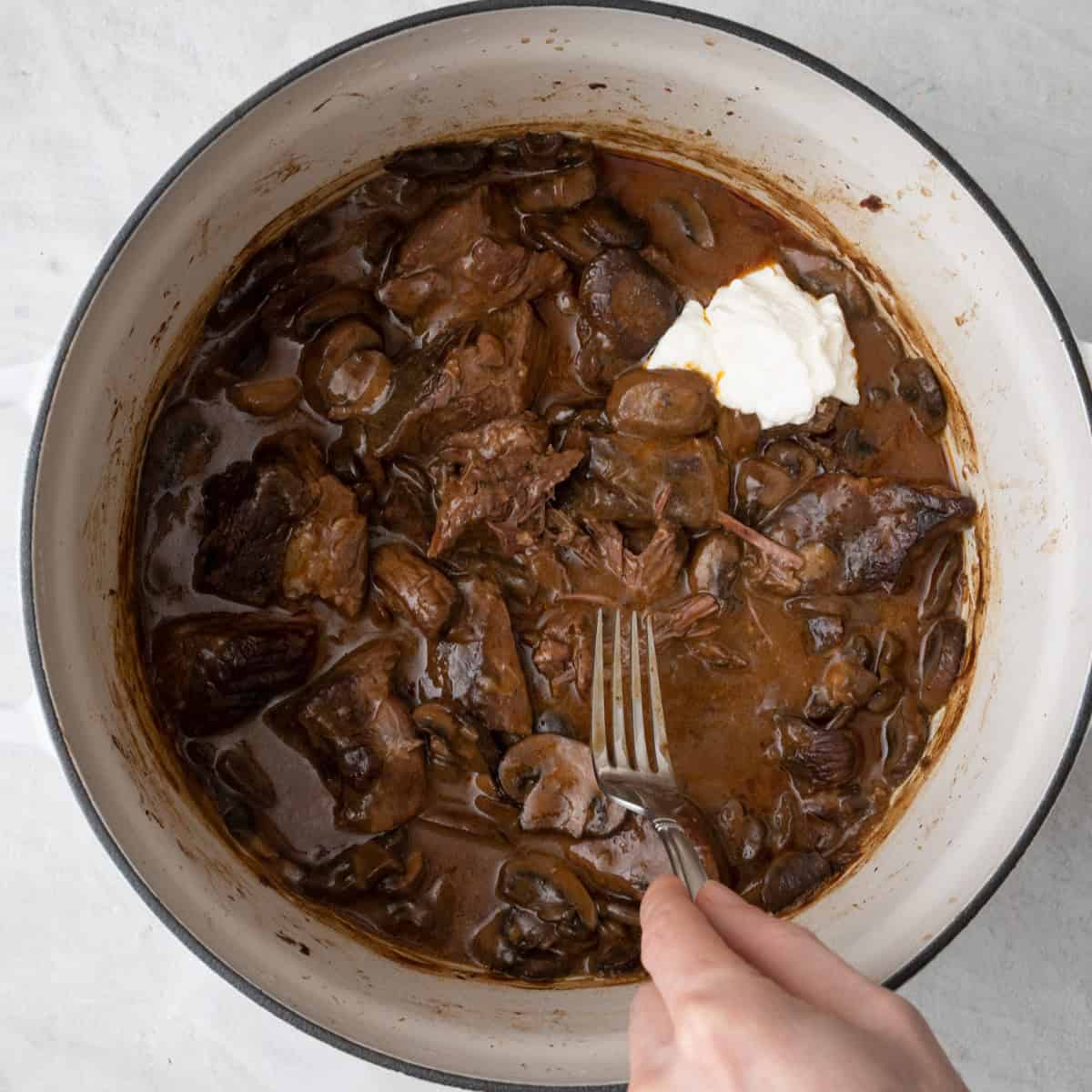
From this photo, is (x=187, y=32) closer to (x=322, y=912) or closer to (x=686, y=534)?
(x=686, y=534)

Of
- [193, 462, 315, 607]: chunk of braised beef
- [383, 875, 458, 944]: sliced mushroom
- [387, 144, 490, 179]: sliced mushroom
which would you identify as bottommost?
[383, 875, 458, 944]: sliced mushroom

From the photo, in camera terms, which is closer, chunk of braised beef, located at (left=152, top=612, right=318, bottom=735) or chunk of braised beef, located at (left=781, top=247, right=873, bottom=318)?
chunk of braised beef, located at (left=152, top=612, right=318, bottom=735)

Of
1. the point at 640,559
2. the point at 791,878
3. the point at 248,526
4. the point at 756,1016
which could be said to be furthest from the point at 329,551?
the point at 756,1016

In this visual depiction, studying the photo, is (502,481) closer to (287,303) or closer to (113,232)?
(287,303)

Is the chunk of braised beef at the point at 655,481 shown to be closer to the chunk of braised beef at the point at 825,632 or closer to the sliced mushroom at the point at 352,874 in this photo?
the chunk of braised beef at the point at 825,632

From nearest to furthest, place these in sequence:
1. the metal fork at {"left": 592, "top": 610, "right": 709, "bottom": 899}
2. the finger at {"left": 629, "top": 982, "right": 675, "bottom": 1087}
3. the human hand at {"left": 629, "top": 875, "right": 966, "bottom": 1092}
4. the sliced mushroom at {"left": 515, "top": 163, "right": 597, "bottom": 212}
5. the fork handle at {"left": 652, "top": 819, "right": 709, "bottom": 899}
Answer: the human hand at {"left": 629, "top": 875, "right": 966, "bottom": 1092}
the finger at {"left": 629, "top": 982, "right": 675, "bottom": 1087}
the fork handle at {"left": 652, "top": 819, "right": 709, "bottom": 899}
the metal fork at {"left": 592, "top": 610, "right": 709, "bottom": 899}
the sliced mushroom at {"left": 515, "top": 163, "right": 597, "bottom": 212}

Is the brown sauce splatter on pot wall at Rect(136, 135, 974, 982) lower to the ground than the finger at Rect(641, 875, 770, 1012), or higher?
higher

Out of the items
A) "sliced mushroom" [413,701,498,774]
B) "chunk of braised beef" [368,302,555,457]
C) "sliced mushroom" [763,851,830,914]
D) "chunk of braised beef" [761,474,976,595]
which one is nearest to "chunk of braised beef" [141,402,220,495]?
"chunk of braised beef" [368,302,555,457]

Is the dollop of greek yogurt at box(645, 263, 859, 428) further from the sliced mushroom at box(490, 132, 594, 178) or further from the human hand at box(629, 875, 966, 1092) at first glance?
the human hand at box(629, 875, 966, 1092)
